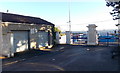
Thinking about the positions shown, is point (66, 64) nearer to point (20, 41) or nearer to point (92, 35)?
point (20, 41)

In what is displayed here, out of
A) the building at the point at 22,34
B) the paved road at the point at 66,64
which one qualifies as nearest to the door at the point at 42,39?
the building at the point at 22,34

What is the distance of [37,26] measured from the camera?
696 inches

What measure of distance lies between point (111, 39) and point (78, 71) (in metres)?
13.9

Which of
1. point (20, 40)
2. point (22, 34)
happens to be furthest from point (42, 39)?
point (20, 40)

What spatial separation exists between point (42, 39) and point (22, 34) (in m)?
3.84

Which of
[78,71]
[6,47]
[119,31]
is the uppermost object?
[119,31]

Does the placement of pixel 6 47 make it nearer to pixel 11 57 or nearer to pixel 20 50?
pixel 11 57

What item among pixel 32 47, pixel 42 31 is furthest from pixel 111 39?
pixel 32 47

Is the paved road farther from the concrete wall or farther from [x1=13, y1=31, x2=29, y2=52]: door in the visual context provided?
[x1=13, y1=31, x2=29, y2=52]: door

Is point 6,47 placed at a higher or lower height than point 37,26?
lower

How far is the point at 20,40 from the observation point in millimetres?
15250

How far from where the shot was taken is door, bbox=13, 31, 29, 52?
1456 cm

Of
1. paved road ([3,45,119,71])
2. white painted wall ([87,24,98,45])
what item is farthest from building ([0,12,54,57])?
white painted wall ([87,24,98,45])

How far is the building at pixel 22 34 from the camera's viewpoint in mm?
13086
